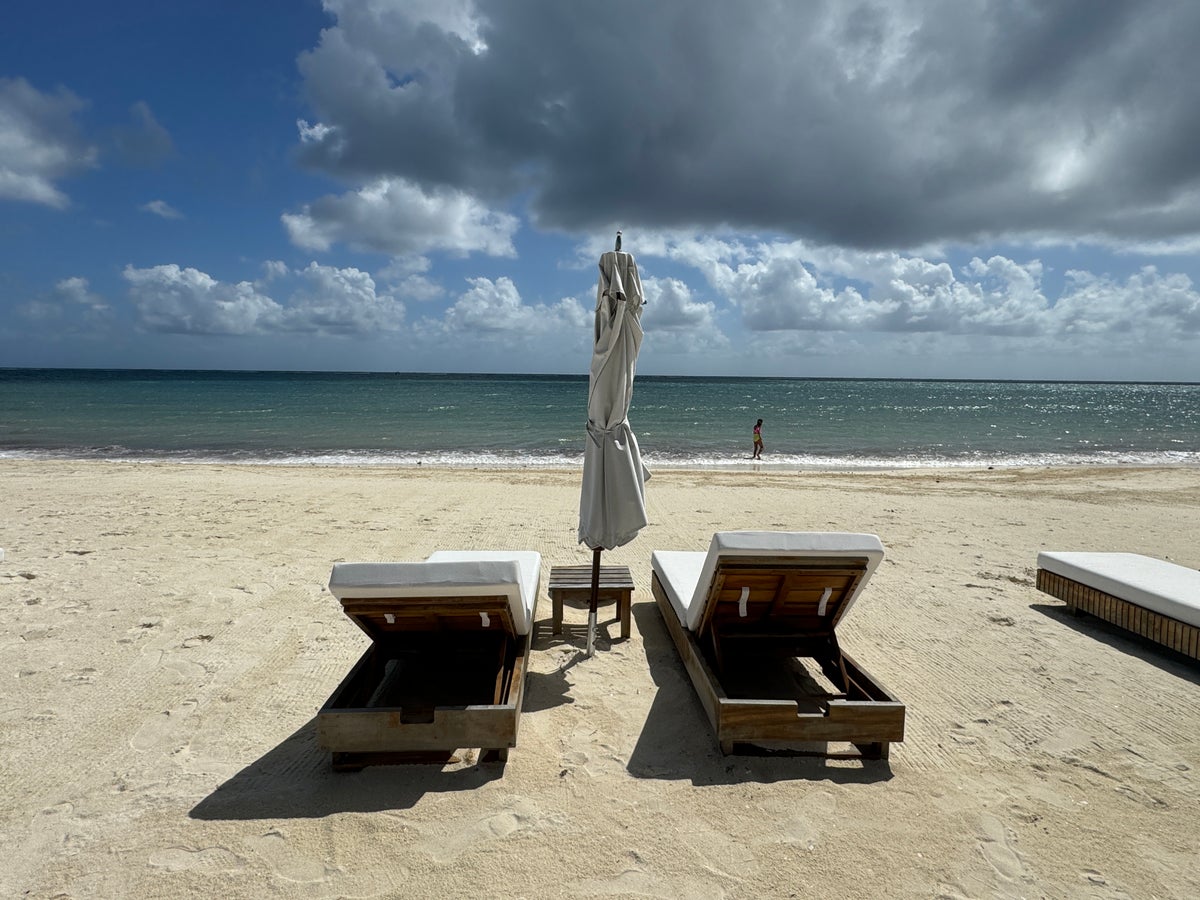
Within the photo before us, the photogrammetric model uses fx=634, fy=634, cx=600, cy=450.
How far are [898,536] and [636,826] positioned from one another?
6.94 metres

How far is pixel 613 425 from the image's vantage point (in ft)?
14.8

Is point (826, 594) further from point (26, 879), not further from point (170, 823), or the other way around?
point (26, 879)

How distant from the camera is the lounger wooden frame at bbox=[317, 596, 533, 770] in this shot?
3.19m

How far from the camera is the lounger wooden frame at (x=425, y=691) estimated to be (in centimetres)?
319

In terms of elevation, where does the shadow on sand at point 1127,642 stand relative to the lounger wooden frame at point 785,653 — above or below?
below

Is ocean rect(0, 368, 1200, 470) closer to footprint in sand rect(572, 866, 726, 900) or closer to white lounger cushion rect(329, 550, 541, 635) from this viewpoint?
white lounger cushion rect(329, 550, 541, 635)

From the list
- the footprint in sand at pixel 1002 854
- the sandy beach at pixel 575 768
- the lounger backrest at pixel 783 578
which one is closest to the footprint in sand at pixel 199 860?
the sandy beach at pixel 575 768

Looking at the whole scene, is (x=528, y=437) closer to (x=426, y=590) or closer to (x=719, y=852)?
(x=426, y=590)

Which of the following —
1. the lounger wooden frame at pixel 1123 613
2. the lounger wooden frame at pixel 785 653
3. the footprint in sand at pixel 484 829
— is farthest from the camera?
the lounger wooden frame at pixel 1123 613

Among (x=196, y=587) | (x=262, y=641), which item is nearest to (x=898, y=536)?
(x=262, y=641)

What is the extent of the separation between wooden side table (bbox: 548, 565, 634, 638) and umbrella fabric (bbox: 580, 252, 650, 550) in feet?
1.76

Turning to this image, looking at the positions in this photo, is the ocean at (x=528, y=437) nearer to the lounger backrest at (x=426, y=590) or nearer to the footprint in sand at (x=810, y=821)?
the lounger backrest at (x=426, y=590)

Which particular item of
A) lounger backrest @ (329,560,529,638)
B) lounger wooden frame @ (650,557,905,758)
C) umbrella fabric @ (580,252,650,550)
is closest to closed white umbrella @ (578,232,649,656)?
umbrella fabric @ (580,252,650,550)

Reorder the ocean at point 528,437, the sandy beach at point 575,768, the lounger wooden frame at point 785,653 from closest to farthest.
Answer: the sandy beach at point 575,768, the lounger wooden frame at point 785,653, the ocean at point 528,437
